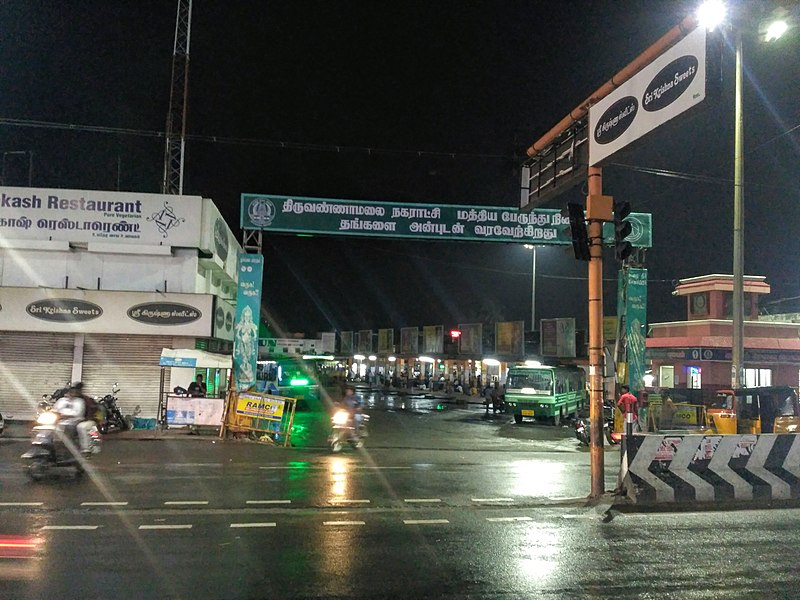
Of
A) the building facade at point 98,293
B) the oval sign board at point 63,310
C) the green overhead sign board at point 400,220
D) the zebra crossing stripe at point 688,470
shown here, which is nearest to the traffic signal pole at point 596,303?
the zebra crossing stripe at point 688,470

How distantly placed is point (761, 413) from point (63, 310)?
21.8 m

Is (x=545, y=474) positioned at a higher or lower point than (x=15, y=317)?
lower

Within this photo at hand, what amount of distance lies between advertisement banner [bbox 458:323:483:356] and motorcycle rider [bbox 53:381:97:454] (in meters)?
37.0

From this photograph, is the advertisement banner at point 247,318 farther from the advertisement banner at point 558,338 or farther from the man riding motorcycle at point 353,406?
the advertisement banner at point 558,338

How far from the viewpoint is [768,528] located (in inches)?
361

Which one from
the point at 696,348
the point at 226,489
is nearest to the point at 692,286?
the point at 696,348

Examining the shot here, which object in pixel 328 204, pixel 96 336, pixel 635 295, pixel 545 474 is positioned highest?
pixel 328 204

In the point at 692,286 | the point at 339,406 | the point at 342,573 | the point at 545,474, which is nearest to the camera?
the point at 342,573

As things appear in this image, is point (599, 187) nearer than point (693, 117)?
No

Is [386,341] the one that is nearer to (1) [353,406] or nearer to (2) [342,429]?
(1) [353,406]

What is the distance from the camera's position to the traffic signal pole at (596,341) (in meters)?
11.1

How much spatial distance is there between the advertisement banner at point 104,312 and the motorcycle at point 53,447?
9.89 m

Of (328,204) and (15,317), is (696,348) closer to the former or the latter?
(328,204)

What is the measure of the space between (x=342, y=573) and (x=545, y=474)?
26.1 ft
